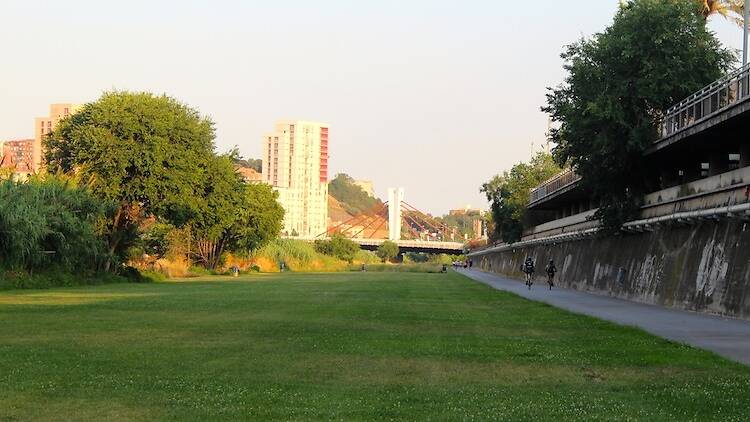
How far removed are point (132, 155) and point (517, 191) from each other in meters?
55.1

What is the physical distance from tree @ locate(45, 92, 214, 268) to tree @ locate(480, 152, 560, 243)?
4710cm

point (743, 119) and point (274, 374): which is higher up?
point (743, 119)

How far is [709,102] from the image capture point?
35500mm

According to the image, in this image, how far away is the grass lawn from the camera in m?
10.2

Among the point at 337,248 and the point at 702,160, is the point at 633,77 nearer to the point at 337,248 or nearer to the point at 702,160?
the point at 702,160

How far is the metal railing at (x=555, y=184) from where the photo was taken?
68.4 meters

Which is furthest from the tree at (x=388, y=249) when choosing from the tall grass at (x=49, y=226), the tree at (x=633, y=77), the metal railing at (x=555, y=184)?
the tree at (x=633, y=77)

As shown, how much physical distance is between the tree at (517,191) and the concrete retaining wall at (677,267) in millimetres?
42573

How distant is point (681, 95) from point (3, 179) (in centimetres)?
3407

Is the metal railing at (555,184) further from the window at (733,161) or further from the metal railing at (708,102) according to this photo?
the metal railing at (708,102)

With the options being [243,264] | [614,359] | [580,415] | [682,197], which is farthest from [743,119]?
[243,264]

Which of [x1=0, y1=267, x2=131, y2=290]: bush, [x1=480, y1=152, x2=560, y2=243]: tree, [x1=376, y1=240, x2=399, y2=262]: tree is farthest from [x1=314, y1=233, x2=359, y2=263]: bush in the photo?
[x1=0, y1=267, x2=131, y2=290]: bush

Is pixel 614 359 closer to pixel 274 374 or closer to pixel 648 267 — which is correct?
pixel 274 374

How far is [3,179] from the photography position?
168 feet
